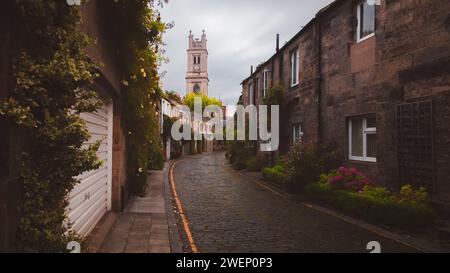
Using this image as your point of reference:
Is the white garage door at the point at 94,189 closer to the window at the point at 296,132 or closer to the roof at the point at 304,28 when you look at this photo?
the roof at the point at 304,28

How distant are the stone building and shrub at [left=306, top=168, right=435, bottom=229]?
535 millimetres

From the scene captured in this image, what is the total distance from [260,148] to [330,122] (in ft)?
34.7

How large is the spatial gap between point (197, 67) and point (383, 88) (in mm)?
93337

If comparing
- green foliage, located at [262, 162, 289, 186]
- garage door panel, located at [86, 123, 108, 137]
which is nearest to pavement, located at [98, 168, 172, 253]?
garage door panel, located at [86, 123, 108, 137]

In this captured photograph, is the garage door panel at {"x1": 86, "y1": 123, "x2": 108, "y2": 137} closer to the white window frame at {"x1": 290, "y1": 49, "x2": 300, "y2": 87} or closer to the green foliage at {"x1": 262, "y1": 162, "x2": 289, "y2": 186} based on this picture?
the green foliage at {"x1": 262, "y1": 162, "x2": 289, "y2": 186}

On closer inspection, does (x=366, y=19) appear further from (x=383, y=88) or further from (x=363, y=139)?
(x=363, y=139)

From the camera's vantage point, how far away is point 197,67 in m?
102

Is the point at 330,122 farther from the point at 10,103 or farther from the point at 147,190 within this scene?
the point at 10,103

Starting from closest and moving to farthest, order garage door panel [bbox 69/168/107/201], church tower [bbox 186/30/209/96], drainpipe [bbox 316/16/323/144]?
garage door panel [bbox 69/168/107/201] → drainpipe [bbox 316/16/323/144] → church tower [bbox 186/30/209/96]

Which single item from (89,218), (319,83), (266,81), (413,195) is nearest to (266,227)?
(413,195)

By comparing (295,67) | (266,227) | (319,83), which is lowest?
(266,227)

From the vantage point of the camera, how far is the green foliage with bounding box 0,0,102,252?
3.36 m

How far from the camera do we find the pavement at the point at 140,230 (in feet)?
22.0
